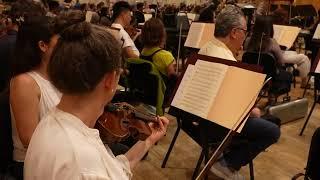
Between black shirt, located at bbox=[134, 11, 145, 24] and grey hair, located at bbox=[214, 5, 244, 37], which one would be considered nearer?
grey hair, located at bbox=[214, 5, 244, 37]

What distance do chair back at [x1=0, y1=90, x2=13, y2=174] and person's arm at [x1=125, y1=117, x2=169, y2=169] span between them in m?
0.61

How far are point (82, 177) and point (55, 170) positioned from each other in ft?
0.27

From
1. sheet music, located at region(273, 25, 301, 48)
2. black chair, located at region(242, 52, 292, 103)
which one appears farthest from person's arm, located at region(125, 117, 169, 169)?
sheet music, located at region(273, 25, 301, 48)

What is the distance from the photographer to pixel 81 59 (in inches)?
47.6

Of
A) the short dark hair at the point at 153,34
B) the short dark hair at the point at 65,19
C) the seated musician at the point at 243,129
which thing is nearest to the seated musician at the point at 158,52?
the short dark hair at the point at 153,34

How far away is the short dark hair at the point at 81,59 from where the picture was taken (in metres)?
1.21

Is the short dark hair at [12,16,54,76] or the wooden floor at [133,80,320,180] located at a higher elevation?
the short dark hair at [12,16,54,76]

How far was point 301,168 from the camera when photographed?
150 inches

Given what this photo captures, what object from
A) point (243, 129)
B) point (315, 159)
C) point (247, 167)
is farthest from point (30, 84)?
point (247, 167)

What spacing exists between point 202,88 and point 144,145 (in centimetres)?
77

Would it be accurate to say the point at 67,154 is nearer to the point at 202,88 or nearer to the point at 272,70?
the point at 202,88

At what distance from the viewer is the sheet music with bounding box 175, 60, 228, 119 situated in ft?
8.50

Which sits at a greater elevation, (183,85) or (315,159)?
(183,85)

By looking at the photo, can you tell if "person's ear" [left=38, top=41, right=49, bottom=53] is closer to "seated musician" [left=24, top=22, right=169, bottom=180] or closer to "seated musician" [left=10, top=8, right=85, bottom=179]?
"seated musician" [left=10, top=8, right=85, bottom=179]
